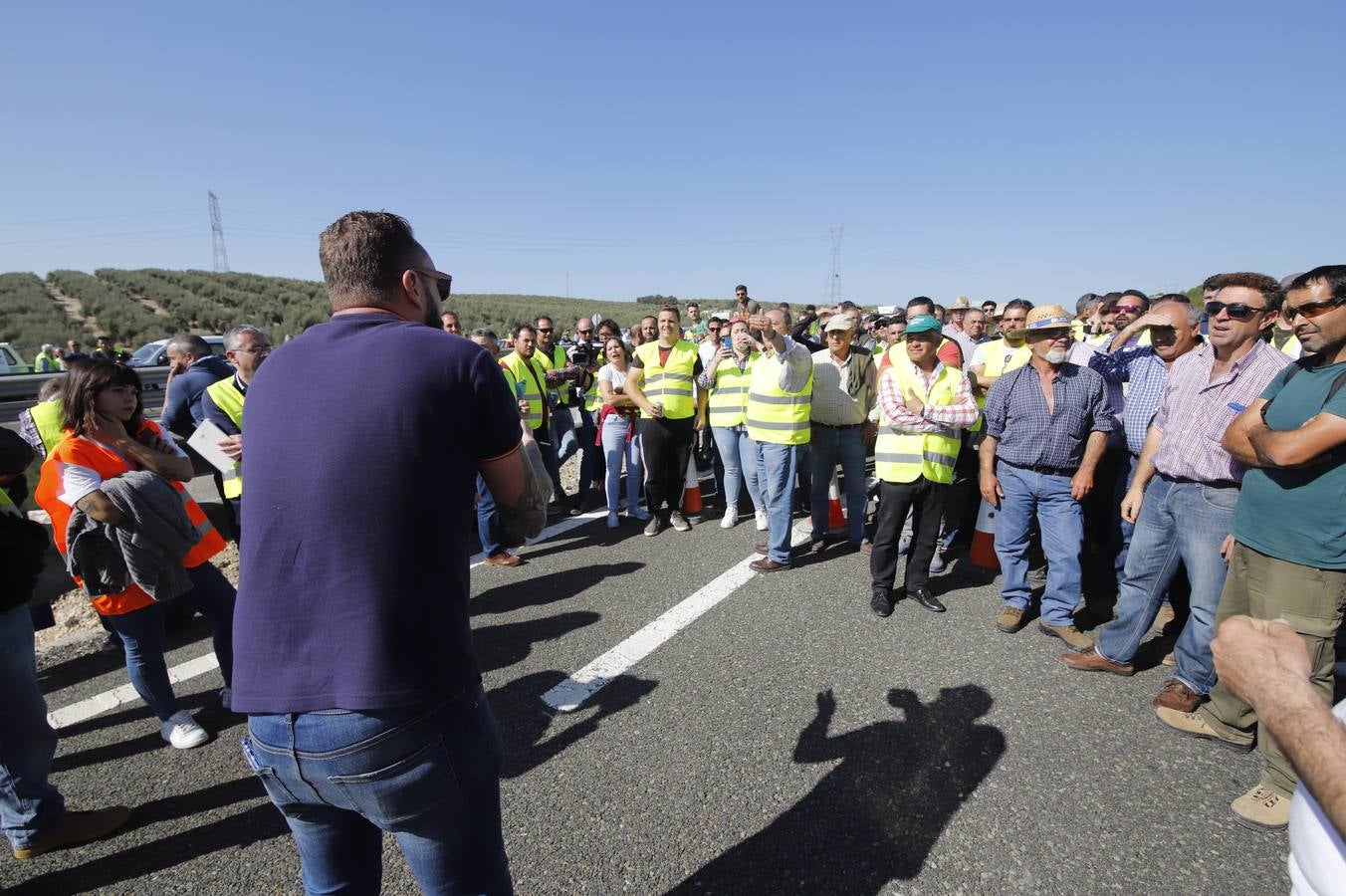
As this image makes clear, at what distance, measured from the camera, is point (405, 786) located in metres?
1.30

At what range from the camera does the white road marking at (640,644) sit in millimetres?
3340

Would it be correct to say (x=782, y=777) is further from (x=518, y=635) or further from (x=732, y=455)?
(x=732, y=455)

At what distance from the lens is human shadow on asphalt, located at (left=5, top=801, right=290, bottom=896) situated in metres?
2.27

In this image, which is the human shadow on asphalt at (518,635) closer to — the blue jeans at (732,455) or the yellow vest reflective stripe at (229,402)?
the yellow vest reflective stripe at (229,402)

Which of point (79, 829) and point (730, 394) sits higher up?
point (730, 394)

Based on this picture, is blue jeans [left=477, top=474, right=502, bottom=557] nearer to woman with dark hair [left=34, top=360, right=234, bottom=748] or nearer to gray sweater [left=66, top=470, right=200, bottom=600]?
woman with dark hair [left=34, top=360, right=234, bottom=748]

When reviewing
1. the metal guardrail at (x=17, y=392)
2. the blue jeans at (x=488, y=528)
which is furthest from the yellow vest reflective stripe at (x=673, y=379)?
the metal guardrail at (x=17, y=392)

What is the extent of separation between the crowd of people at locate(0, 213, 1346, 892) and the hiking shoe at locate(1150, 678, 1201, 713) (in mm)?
11

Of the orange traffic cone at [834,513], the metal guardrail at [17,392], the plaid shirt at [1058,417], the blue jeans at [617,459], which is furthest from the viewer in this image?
the metal guardrail at [17,392]

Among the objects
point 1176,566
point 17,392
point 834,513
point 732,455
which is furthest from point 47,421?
point 17,392

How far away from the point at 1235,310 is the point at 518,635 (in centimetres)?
420

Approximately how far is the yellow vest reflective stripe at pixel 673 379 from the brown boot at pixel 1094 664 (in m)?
3.58

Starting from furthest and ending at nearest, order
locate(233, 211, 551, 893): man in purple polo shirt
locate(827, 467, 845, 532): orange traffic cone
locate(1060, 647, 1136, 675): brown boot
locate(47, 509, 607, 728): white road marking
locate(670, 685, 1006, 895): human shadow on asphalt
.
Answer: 1. locate(827, 467, 845, 532): orange traffic cone
2. locate(1060, 647, 1136, 675): brown boot
3. locate(47, 509, 607, 728): white road marking
4. locate(670, 685, 1006, 895): human shadow on asphalt
5. locate(233, 211, 551, 893): man in purple polo shirt

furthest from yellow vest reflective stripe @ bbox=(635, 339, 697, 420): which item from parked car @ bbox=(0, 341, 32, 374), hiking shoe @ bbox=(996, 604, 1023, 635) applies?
parked car @ bbox=(0, 341, 32, 374)
